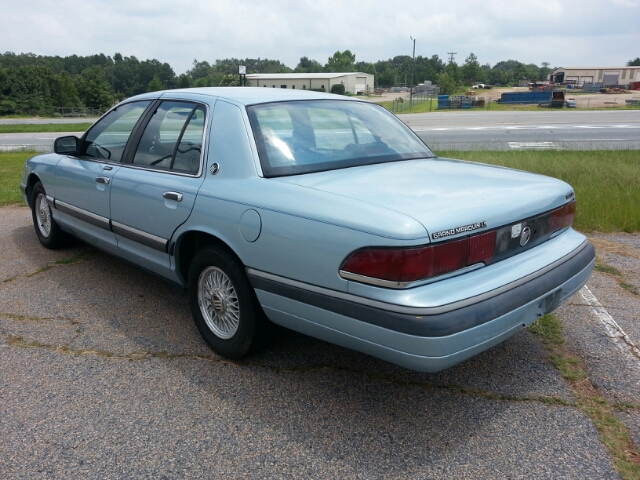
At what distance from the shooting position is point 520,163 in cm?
981

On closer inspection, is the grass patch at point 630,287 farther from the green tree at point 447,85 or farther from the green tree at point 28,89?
the green tree at point 447,85

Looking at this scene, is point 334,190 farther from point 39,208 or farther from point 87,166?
point 39,208

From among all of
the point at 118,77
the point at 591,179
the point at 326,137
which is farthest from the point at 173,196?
the point at 118,77

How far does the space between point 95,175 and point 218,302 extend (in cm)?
174

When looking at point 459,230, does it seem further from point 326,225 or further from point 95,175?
point 95,175

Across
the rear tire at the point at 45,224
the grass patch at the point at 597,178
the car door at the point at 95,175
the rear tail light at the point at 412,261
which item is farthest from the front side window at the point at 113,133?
the grass patch at the point at 597,178

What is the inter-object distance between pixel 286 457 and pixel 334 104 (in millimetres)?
2486

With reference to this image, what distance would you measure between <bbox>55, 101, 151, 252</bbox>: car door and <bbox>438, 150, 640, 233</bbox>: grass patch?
16.5 ft

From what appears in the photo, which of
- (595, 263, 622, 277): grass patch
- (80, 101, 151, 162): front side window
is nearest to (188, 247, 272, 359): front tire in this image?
(80, 101, 151, 162): front side window

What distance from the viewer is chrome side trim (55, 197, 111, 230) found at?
4.57 meters

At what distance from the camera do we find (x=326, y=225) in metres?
2.79

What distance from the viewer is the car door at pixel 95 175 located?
Answer: 14.8 ft

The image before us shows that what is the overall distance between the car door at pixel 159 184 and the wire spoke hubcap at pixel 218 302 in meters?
0.38

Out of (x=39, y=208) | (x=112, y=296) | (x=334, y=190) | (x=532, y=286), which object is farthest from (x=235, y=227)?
(x=39, y=208)
